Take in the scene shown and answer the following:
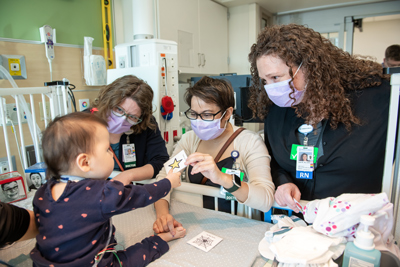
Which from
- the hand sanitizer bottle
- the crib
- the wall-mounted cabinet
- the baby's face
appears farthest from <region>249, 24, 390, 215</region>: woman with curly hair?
the wall-mounted cabinet

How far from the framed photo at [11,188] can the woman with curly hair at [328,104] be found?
146cm

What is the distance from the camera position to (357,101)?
3.95 feet

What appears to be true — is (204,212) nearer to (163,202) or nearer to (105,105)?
(163,202)

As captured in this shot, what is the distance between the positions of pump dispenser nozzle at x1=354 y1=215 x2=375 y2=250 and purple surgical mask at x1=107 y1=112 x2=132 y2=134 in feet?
4.16

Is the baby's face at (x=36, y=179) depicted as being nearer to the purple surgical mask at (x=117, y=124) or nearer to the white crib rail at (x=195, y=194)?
the purple surgical mask at (x=117, y=124)

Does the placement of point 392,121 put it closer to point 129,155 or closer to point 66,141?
point 66,141

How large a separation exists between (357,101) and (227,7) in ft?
12.8

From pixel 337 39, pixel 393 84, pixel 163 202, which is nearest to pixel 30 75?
pixel 163 202

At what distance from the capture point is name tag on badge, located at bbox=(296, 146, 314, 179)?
1.22 meters

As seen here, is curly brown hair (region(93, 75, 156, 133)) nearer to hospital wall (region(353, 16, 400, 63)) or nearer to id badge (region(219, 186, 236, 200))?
id badge (region(219, 186, 236, 200))

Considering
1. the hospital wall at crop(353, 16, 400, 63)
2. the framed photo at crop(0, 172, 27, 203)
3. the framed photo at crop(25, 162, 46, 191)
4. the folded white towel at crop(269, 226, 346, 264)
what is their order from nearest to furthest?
the folded white towel at crop(269, 226, 346, 264) < the framed photo at crop(0, 172, 27, 203) < the framed photo at crop(25, 162, 46, 191) < the hospital wall at crop(353, 16, 400, 63)

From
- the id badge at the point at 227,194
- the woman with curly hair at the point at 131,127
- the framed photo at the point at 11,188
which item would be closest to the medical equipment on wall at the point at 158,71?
the woman with curly hair at the point at 131,127

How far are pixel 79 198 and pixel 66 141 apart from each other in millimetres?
193

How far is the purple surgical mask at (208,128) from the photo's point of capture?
141 cm
